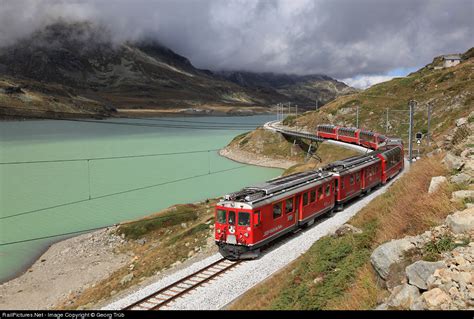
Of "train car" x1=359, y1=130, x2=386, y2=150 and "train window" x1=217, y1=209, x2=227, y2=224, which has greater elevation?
"train car" x1=359, y1=130, x2=386, y2=150

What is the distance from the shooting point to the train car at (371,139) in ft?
188

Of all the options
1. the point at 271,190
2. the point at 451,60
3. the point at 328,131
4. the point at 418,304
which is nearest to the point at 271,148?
the point at 328,131

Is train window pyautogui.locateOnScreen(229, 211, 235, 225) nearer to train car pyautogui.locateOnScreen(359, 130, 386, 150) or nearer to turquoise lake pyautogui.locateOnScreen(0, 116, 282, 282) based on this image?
turquoise lake pyautogui.locateOnScreen(0, 116, 282, 282)

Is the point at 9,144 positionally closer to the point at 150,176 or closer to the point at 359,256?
the point at 150,176

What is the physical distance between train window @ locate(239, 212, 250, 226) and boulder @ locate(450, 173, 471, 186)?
9530 millimetres

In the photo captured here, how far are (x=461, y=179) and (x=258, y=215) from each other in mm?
9606

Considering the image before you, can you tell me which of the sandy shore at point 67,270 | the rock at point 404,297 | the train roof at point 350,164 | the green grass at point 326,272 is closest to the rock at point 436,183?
the green grass at point 326,272

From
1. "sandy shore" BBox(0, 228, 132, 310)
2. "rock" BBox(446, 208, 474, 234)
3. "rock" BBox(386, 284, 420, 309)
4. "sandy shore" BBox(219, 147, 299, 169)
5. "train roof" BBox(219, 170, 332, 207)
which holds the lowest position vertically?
"sandy shore" BBox(0, 228, 132, 310)

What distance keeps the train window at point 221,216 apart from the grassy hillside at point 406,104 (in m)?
55.1

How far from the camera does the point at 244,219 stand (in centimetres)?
2073

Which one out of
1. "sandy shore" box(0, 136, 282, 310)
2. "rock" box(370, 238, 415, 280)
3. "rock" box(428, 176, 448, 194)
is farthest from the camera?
"sandy shore" box(0, 136, 282, 310)

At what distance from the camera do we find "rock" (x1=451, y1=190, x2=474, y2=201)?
12.2 metres

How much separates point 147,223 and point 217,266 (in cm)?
1678

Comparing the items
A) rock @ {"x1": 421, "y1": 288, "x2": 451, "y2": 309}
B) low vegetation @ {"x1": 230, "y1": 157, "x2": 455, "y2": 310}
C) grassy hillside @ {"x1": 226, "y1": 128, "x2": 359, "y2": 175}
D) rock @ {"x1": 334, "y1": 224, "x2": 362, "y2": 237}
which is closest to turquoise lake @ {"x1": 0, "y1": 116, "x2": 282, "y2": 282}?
grassy hillside @ {"x1": 226, "y1": 128, "x2": 359, "y2": 175}
